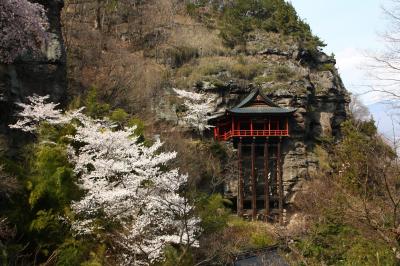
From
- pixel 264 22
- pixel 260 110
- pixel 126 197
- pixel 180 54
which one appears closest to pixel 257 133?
pixel 260 110

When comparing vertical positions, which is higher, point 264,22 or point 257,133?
point 264,22

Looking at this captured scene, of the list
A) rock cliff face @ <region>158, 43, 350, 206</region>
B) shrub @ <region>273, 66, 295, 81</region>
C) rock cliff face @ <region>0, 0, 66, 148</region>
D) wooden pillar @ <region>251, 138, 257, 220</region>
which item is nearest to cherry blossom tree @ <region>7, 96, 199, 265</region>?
rock cliff face @ <region>0, 0, 66, 148</region>

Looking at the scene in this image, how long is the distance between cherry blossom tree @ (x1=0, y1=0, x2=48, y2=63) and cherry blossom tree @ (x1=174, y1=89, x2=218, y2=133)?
1769cm

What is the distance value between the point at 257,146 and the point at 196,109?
4.95 m

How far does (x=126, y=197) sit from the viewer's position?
13.8 metres

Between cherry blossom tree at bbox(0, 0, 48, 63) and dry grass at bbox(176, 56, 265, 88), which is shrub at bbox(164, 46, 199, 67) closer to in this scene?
dry grass at bbox(176, 56, 265, 88)

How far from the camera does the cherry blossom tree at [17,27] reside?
39.5ft

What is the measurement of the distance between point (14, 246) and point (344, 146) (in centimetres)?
1983

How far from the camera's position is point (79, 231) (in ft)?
41.4

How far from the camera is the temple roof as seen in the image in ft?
102

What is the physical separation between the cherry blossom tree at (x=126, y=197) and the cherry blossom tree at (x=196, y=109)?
53.4 ft

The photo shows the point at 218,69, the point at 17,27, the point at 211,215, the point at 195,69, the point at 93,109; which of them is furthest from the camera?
the point at 195,69

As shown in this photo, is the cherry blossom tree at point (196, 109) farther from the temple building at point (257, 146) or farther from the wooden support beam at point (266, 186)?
the wooden support beam at point (266, 186)

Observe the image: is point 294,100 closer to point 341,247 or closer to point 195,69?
point 195,69
